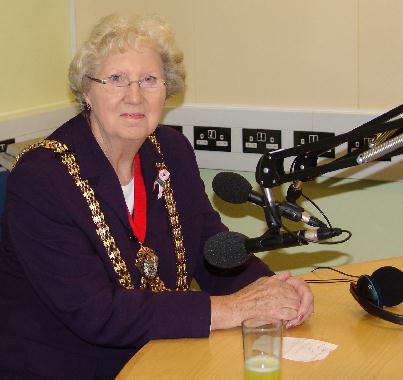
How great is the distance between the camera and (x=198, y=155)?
132 inches

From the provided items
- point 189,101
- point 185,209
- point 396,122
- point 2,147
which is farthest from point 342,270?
point 2,147

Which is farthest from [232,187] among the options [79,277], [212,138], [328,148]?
[212,138]

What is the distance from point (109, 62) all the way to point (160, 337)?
82 cm

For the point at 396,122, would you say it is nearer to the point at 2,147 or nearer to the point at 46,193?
the point at 46,193

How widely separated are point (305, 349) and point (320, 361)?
0.08 meters

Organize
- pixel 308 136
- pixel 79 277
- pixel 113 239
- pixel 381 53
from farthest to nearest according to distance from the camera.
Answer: pixel 308 136
pixel 381 53
pixel 113 239
pixel 79 277

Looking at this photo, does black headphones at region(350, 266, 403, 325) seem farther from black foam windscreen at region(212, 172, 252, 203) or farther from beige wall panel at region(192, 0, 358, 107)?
beige wall panel at region(192, 0, 358, 107)

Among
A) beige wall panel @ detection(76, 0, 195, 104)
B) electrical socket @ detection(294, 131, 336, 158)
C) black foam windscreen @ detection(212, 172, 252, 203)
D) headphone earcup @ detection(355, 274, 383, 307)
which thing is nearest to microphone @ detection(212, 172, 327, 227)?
black foam windscreen @ detection(212, 172, 252, 203)

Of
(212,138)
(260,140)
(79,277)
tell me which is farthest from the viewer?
(212,138)

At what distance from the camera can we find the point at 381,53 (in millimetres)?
2898

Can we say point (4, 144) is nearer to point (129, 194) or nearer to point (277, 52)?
point (129, 194)

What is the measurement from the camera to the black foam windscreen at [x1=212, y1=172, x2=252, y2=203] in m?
1.77

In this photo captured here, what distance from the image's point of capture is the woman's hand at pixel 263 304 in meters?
2.04

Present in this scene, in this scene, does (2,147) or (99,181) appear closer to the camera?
(99,181)
